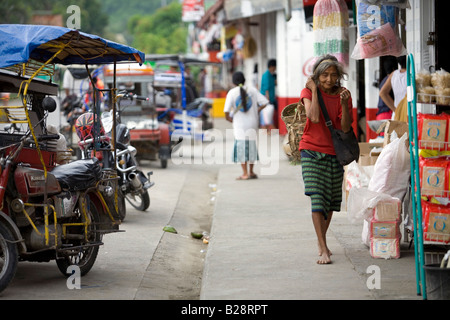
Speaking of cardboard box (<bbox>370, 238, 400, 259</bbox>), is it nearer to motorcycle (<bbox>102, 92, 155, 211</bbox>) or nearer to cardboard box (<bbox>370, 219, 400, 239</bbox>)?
cardboard box (<bbox>370, 219, 400, 239</bbox>)

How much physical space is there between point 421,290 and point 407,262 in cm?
132

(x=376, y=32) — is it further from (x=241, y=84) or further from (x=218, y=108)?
(x=218, y=108)

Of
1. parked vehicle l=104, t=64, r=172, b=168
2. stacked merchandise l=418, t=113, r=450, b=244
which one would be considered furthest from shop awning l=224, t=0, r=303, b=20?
stacked merchandise l=418, t=113, r=450, b=244

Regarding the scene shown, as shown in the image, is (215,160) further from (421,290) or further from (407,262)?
(421,290)

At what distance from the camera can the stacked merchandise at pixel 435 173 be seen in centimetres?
627

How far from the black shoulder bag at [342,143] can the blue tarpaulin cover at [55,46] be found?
6.11 ft

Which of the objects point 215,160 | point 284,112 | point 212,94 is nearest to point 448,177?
point 284,112

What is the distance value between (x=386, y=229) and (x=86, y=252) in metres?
2.82

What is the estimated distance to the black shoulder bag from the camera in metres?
7.19

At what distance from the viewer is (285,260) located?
7.61 meters

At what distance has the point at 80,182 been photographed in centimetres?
708

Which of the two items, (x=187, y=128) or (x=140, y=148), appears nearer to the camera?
(x=140, y=148)
